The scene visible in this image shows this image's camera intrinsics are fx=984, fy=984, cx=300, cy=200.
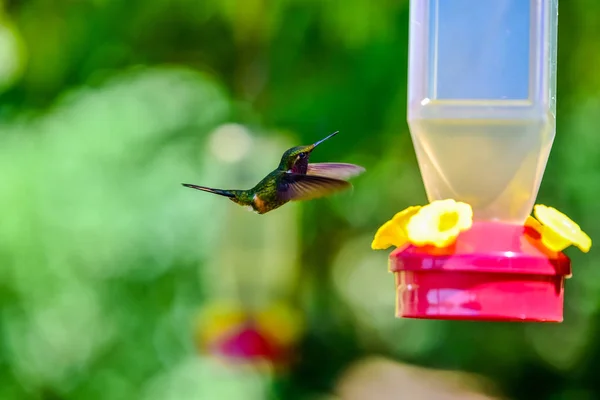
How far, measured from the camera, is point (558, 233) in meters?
1.90

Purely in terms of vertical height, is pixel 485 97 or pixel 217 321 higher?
pixel 485 97

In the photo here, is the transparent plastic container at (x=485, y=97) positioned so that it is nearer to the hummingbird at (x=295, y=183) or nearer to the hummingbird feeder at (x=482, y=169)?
the hummingbird feeder at (x=482, y=169)

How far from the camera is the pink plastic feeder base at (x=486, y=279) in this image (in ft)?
6.16

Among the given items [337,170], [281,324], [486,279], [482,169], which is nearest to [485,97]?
[482,169]

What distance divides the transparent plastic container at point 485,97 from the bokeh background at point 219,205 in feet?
8.72

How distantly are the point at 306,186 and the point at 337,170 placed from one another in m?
0.28

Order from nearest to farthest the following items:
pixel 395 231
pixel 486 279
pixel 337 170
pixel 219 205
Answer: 1. pixel 486 279
2. pixel 395 231
3. pixel 337 170
4. pixel 219 205

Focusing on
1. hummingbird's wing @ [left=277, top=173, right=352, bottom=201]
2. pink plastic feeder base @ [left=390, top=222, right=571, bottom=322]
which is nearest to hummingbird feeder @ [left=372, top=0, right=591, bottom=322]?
→ pink plastic feeder base @ [left=390, top=222, right=571, bottom=322]

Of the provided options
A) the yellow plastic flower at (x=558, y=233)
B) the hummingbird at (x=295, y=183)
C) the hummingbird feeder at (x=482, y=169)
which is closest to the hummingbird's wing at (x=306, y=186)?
the hummingbird at (x=295, y=183)

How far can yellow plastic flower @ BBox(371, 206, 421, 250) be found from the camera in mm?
2040

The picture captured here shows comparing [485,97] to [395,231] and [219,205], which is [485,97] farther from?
[219,205]

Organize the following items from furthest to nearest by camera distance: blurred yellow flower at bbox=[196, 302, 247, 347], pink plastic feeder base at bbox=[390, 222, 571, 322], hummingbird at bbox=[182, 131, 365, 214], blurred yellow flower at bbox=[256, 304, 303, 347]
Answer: blurred yellow flower at bbox=[256, 304, 303, 347], blurred yellow flower at bbox=[196, 302, 247, 347], hummingbird at bbox=[182, 131, 365, 214], pink plastic feeder base at bbox=[390, 222, 571, 322]

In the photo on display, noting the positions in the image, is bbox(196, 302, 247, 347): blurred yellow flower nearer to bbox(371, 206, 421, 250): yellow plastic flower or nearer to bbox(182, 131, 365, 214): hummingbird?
bbox(182, 131, 365, 214): hummingbird

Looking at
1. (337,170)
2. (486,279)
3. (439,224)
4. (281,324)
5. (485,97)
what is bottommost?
(281,324)
